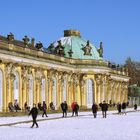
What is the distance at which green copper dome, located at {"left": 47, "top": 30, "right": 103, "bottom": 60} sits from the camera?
64800mm

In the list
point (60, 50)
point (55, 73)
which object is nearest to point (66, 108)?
point (55, 73)

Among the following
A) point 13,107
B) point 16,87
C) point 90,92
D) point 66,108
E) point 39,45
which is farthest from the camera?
point 90,92

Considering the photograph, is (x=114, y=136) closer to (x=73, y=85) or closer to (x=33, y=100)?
(x=33, y=100)

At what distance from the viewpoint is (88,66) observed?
214ft

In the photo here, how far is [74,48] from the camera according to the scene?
67.8 meters

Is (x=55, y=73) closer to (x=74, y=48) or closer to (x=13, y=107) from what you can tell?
(x=74, y=48)

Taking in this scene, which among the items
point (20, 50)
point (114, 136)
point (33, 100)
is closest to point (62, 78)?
point (33, 100)

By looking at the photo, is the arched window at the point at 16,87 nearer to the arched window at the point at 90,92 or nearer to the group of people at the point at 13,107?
the group of people at the point at 13,107

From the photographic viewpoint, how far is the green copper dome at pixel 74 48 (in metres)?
64.8

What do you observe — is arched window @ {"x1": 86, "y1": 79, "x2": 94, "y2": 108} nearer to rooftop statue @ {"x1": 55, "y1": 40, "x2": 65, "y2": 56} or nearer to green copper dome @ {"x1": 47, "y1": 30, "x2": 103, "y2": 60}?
green copper dome @ {"x1": 47, "y1": 30, "x2": 103, "y2": 60}

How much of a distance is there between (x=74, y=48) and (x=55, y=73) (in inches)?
408

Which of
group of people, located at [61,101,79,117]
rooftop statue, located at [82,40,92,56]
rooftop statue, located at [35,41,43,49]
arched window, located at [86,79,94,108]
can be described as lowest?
group of people, located at [61,101,79,117]

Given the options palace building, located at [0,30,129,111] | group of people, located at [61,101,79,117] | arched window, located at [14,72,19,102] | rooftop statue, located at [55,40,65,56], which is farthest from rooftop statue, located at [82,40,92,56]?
group of people, located at [61,101,79,117]

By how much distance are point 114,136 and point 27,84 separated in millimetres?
30277
